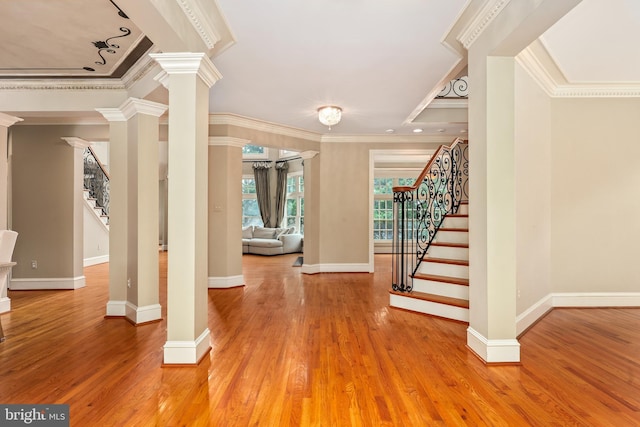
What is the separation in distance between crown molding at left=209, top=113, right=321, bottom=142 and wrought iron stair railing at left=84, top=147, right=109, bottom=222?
5491mm

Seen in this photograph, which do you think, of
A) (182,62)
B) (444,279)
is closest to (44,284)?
(182,62)

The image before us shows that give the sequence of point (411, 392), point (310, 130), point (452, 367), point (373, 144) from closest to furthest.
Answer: point (411, 392) → point (452, 367) → point (310, 130) → point (373, 144)

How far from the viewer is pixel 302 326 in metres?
3.63

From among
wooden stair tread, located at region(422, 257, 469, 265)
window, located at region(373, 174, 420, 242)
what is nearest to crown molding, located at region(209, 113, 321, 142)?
wooden stair tread, located at region(422, 257, 469, 265)

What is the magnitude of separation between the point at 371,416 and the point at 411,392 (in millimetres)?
418

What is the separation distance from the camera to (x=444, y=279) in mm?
4125

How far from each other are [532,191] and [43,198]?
7.10 m

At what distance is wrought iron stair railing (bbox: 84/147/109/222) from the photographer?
29.7ft

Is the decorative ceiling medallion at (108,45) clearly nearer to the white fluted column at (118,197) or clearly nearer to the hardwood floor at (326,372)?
the white fluted column at (118,197)

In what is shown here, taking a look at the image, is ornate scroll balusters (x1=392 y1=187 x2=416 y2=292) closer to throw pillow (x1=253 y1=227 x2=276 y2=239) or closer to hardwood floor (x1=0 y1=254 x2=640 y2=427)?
hardwood floor (x1=0 y1=254 x2=640 y2=427)

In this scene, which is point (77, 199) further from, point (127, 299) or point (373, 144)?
point (373, 144)

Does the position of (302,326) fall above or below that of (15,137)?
below

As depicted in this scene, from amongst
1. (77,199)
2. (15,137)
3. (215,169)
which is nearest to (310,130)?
(215,169)

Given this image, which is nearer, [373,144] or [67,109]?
[67,109]
